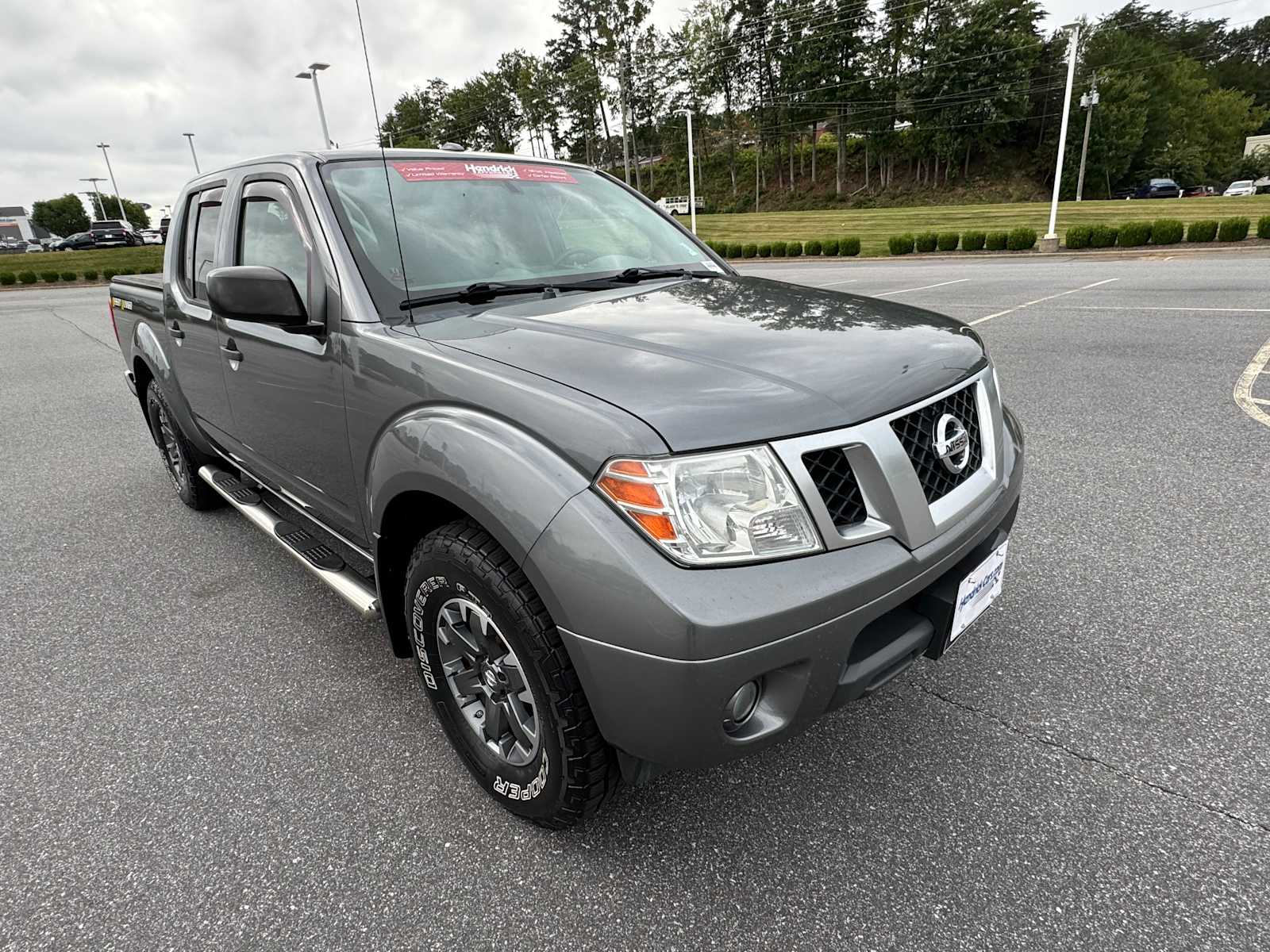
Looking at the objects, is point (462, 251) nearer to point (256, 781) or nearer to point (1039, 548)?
point (256, 781)

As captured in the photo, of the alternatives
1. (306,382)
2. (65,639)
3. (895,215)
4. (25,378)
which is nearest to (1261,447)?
(306,382)

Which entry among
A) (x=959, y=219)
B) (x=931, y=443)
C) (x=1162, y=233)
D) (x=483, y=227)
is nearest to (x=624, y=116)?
(x=959, y=219)

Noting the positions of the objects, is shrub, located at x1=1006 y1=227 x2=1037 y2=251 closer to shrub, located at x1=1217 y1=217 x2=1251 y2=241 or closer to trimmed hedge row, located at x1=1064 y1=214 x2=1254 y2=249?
trimmed hedge row, located at x1=1064 y1=214 x2=1254 y2=249

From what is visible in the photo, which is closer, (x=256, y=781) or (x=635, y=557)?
(x=635, y=557)

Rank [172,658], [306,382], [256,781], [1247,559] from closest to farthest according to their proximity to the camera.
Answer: [256,781] → [306,382] → [172,658] → [1247,559]

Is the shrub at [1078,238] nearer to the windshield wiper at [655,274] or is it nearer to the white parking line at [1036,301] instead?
the white parking line at [1036,301]

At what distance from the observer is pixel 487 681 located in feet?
6.24

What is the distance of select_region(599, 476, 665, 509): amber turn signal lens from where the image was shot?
1.44m

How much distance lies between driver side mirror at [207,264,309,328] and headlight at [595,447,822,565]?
4.02 ft

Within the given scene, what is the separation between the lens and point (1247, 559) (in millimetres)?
2984

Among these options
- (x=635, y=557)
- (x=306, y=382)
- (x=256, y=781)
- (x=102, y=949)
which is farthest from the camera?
(x=306, y=382)

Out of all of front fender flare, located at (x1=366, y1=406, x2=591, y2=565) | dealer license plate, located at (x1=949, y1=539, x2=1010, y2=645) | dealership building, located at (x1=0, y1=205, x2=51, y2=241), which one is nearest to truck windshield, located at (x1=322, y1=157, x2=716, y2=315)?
front fender flare, located at (x1=366, y1=406, x2=591, y2=565)

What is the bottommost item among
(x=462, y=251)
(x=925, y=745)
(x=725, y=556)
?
(x=925, y=745)

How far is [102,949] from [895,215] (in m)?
42.6
